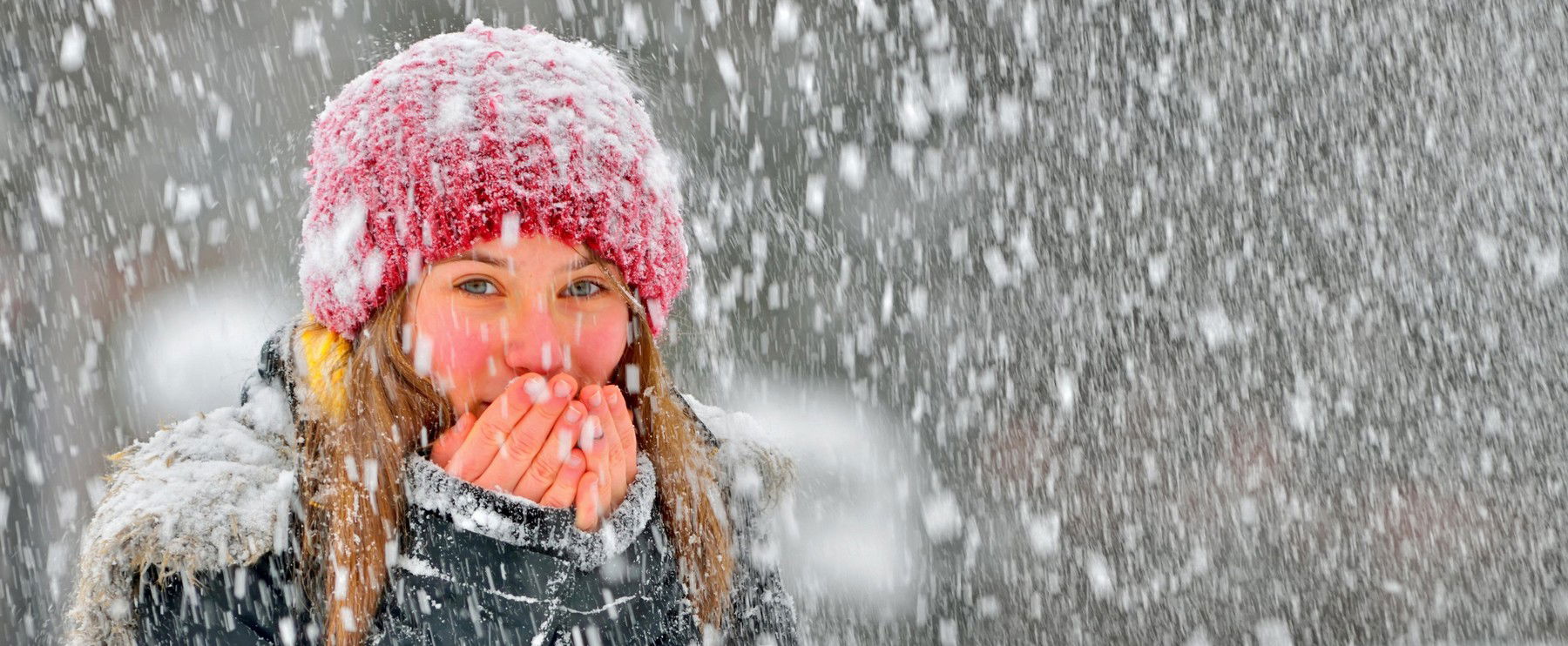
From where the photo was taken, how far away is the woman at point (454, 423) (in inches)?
50.3

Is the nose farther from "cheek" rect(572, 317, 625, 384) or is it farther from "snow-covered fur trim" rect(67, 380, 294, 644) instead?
"snow-covered fur trim" rect(67, 380, 294, 644)

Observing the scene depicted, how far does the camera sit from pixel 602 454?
1338 millimetres

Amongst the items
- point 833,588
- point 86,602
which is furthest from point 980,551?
point 86,602

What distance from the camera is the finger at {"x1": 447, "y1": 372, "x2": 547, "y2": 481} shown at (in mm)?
1271

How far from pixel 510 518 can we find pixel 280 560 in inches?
13.5

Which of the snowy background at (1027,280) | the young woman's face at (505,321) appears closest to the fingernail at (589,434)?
A: the young woman's face at (505,321)

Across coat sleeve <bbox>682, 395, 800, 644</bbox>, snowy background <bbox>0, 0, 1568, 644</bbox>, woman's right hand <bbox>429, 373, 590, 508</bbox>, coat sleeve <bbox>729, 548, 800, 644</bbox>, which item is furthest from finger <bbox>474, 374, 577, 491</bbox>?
snowy background <bbox>0, 0, 1568, 644</bbox>

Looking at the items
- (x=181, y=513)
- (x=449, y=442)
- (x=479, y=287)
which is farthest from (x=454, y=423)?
(x=181, y=513)

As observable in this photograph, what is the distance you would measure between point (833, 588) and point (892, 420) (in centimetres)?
100

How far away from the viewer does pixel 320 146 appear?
1.60 m

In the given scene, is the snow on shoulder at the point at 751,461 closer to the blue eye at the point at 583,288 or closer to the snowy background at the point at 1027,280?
the blue eye at the point at 583,288

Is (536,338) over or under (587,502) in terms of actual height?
over

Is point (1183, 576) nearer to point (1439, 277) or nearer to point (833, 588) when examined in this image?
point (833, 588)

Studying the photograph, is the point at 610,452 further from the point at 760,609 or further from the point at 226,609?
the point at 760,609
